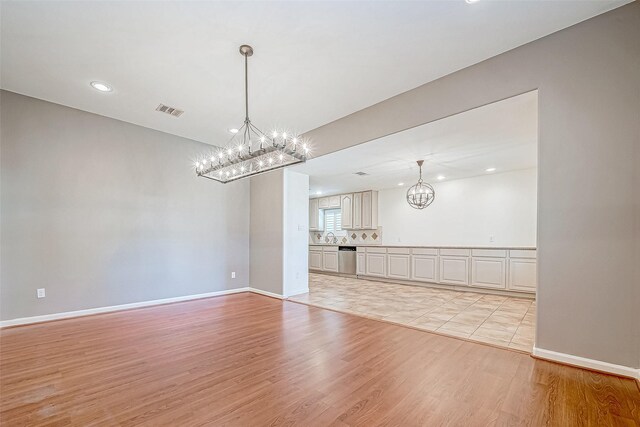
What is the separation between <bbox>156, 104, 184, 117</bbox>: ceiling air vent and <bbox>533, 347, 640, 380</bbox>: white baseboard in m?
5.11

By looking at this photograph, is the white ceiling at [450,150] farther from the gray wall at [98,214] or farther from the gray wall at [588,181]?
the gray wall at [98,214]

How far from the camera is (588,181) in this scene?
231cm

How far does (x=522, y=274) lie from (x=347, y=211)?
15.2ft

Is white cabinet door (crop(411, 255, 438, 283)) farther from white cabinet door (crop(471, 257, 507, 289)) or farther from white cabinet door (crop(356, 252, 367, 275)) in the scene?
white cabinet door (crop(356, 252, 367, 275))

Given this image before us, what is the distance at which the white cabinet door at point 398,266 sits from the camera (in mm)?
6496

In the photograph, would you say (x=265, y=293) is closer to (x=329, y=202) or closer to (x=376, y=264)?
(x=376, y=264)

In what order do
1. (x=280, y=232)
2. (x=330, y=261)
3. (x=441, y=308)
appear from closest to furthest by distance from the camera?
(x=441, y=308), (x=280, y=232), (x=330, y=261)

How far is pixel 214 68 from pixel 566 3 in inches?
126

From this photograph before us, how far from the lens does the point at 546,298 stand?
2.47m

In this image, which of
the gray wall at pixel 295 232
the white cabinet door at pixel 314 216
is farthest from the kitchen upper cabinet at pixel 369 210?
the gray wall at pixel 295 232

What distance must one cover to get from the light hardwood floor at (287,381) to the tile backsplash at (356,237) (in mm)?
→ 4875

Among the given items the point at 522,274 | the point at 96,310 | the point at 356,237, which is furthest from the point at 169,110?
the point at 522,274

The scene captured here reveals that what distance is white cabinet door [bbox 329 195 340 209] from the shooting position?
8.97 metres

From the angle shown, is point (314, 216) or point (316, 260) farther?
point (314, 216)
